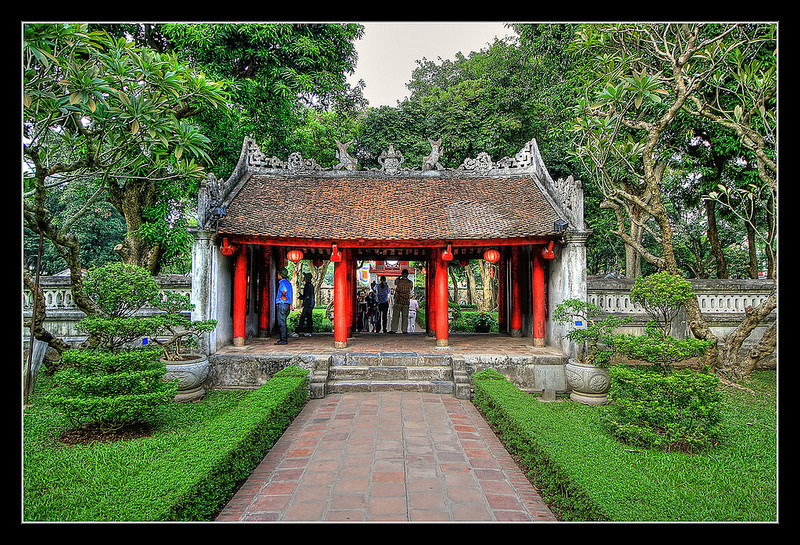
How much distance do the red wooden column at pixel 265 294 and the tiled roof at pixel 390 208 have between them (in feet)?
5.90

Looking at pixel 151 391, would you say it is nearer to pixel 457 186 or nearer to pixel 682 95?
pixel 457 186

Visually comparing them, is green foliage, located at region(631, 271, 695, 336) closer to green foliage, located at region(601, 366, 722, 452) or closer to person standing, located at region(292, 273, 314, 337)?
green foliage, located at region(601, 366, 722, 452)

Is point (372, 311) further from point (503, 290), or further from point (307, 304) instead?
point (503, 290)

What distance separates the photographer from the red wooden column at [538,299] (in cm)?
1027

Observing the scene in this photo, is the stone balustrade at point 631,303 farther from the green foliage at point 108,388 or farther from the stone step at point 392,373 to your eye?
the green foliage at point 108,388

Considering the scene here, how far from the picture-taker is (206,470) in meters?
4.08

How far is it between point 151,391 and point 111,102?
3.82 metres

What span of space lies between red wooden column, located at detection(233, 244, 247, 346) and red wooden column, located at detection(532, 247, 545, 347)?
646 centimetres

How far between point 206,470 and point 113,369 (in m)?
2.70

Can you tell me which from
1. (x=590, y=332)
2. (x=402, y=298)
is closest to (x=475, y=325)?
(x=402, y=298)

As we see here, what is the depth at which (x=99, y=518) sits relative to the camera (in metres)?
3.49

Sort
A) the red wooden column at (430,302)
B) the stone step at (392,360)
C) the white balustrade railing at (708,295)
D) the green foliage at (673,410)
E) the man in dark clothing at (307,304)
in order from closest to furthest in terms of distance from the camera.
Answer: the green foliage at (673,410) < the stone step at (392,360) < the white balustrade railing at (708,295) < the man in dark clothing at (307,304) < the red wooden column at (430,302)

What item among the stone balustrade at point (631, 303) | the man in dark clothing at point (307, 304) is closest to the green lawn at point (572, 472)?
the stone balustrade at point (631, 303)

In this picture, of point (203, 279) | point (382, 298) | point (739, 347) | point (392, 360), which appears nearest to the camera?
point (203, 279)
